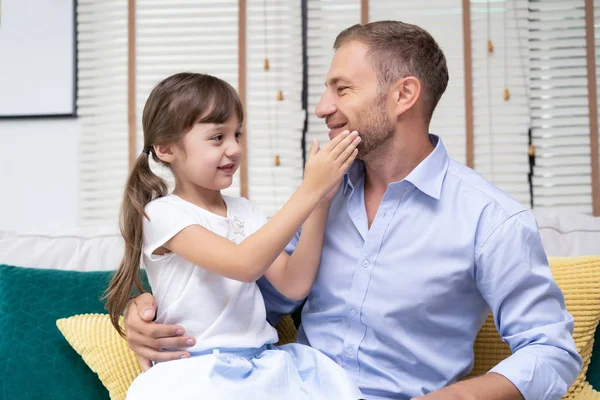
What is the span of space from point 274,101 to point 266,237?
228 centimetres

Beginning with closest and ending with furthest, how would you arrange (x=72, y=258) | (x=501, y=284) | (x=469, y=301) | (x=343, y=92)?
(x=501, y=284) < (x=469, y=301) < (x=343, y=92) < (x=72, y=258)

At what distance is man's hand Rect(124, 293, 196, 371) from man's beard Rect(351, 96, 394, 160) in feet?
1.85

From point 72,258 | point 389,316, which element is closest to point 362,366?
point 389,316

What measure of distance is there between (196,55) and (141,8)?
39 cm

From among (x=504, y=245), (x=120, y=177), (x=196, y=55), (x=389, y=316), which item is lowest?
(x=389, y=316)

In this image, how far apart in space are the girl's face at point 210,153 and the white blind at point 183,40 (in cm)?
207

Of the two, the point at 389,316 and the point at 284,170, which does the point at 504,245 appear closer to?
the point at 389,316

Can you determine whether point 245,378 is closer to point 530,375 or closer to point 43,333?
point 530,375

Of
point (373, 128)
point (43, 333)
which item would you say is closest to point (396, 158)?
point (373, 128)

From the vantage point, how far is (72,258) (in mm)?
2018

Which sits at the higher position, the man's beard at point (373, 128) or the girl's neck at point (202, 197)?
the man's beard at point (373, 128)

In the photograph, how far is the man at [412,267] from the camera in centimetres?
131

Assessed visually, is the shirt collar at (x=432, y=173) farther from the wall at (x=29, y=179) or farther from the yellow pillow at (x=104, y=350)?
the wall at (x=29, y=179)

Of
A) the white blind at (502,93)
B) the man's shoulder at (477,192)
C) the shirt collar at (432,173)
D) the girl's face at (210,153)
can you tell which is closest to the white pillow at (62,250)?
the girl's face at (210,153)
